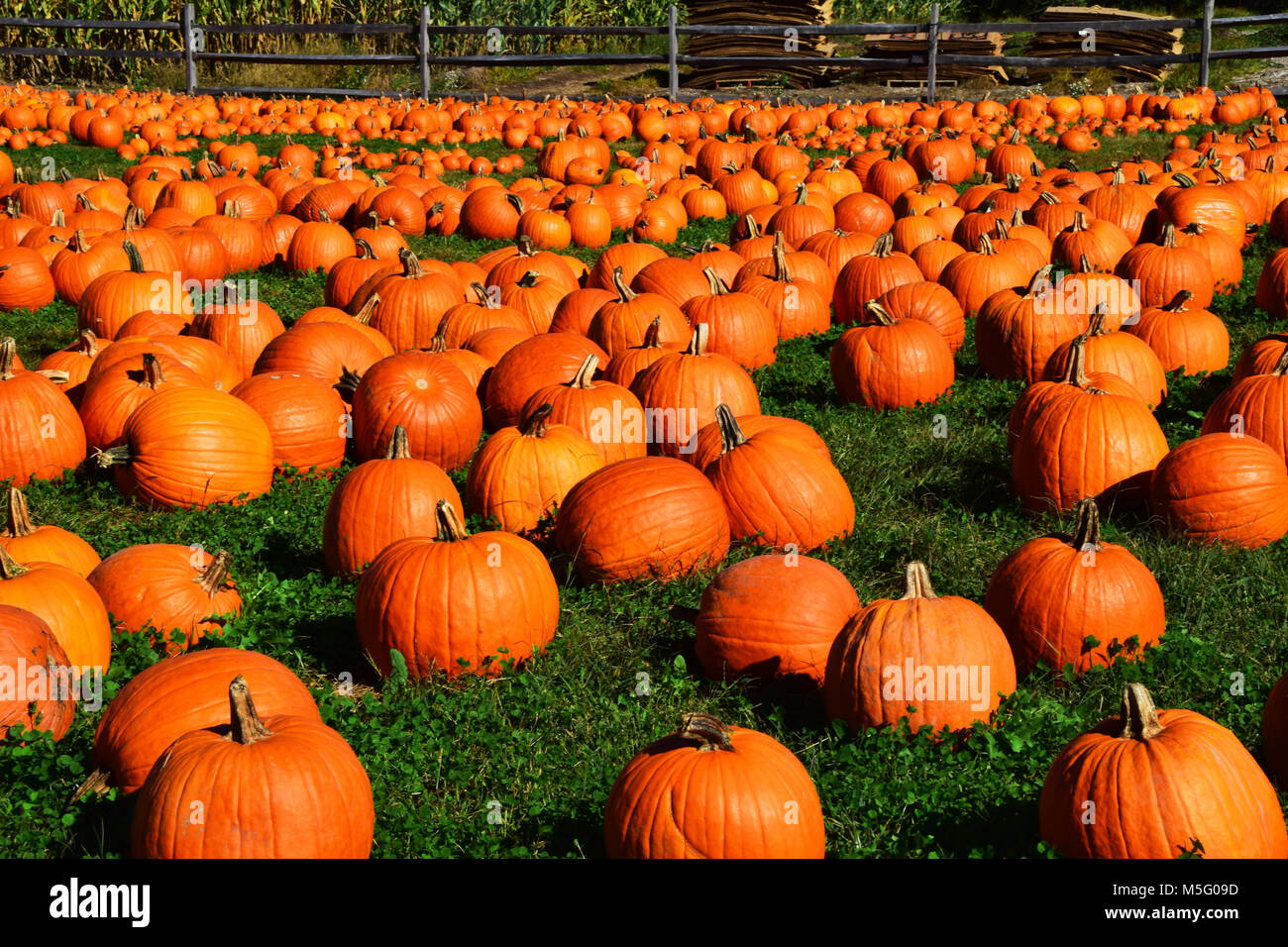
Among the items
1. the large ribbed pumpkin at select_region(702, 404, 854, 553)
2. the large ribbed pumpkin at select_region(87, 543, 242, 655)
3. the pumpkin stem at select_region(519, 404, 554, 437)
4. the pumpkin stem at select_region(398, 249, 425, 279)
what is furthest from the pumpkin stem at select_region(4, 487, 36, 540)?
the pumpkin stem at select_region(398, 249, 425, 279)

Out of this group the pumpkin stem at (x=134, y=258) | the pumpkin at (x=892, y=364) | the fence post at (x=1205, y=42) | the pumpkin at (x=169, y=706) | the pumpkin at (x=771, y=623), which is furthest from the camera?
the fence post at (x=1205, y=42)

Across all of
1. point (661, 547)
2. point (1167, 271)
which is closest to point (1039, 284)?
point (1167, 271)

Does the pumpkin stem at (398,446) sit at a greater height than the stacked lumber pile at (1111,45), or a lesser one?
lesser

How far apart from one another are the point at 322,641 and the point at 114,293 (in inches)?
191

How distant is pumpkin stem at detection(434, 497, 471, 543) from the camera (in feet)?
15.4

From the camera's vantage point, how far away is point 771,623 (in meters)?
4.49

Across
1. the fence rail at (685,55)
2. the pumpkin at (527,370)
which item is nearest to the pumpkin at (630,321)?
the pumpkin at (527,370)

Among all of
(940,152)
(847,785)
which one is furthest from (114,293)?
(940,152)

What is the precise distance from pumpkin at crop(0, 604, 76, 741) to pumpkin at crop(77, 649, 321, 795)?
19cm

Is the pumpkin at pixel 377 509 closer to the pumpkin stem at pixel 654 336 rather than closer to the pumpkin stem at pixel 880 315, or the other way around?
the pumpkin stem at pixel 654 336

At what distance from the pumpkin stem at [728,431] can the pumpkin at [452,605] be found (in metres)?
1.26

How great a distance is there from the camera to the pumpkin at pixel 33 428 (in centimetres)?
640

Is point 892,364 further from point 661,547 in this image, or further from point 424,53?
point 424,53
